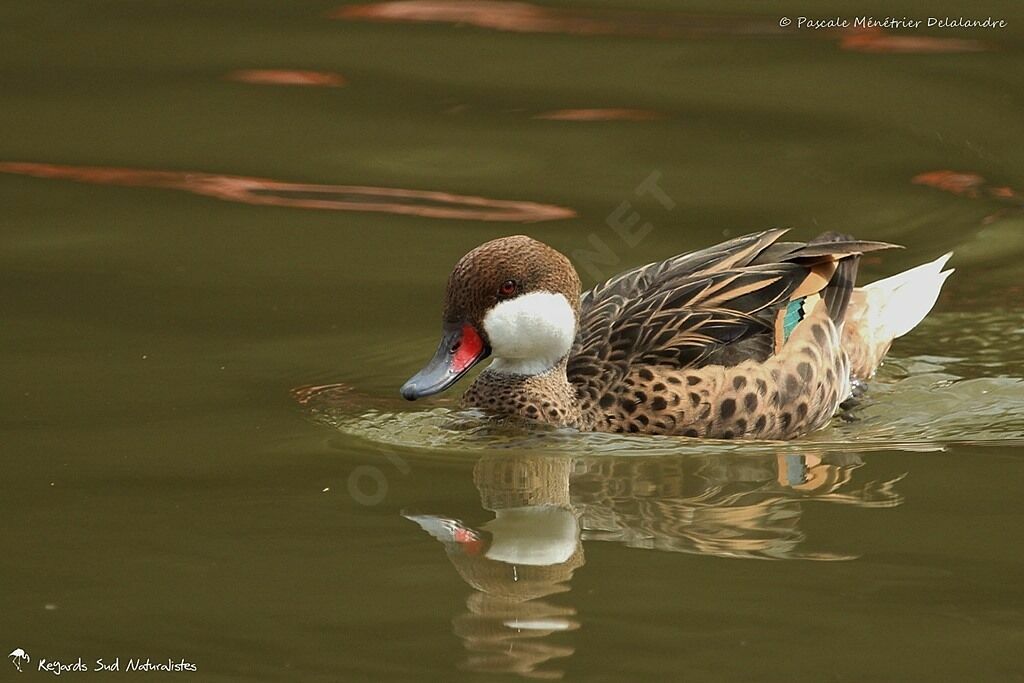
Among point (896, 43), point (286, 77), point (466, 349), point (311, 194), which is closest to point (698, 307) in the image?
point (466, 349)

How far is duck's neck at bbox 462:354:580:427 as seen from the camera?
787 centimetres

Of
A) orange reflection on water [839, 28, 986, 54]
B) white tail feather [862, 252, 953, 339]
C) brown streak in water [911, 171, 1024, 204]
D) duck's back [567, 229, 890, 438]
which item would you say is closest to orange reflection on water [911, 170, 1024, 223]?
brown streak in water [911, 171, 1024, 204]

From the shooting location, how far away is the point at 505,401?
26.2 ft

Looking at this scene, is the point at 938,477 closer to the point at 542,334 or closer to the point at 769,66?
the point at 542,334

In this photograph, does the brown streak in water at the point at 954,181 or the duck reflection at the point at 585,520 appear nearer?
the duck reflection at the point at 585,520

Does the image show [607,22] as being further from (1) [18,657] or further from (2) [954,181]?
(1) [18,657]

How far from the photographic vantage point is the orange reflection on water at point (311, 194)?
10680 mm

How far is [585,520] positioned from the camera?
21.6 ft

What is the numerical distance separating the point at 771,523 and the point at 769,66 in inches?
259

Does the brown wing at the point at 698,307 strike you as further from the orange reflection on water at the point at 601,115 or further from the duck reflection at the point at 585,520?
the orange reflection on water at the point at 601,115

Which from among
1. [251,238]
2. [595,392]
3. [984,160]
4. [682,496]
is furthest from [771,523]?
[984,160]

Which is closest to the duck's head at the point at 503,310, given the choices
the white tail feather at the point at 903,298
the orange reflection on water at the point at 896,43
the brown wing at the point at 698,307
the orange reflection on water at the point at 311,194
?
the brown wing at the point at 698,307

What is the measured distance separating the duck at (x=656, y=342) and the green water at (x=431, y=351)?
192 millimetres

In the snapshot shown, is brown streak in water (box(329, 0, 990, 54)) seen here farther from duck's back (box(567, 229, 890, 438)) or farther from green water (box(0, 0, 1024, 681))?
duck's back (box(567, 229, 890, 438))
